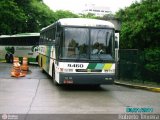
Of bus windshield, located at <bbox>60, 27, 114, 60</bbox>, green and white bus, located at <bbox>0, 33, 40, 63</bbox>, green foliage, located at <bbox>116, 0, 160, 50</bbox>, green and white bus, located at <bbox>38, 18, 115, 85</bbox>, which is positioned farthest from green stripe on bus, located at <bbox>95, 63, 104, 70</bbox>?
green and white bus, located at <bbox>0, 33, 40, 63</bbox>

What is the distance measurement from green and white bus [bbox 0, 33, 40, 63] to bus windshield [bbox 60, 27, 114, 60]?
1852cm

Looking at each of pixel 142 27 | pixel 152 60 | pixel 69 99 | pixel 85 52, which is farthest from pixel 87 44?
pixel 142 27

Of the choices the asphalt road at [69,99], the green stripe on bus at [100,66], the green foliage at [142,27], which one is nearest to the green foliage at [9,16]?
the green foliage at [142,27]

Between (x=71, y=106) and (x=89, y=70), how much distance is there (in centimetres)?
433

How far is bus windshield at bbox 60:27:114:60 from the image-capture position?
16891mm

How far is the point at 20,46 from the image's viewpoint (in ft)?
123

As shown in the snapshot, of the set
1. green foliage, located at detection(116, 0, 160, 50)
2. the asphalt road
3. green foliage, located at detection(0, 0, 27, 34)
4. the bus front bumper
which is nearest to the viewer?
the asphalt road

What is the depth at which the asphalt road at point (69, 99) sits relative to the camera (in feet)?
39.3

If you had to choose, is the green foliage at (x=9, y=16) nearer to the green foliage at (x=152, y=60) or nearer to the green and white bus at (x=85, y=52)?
the green foliage at (x=152, y=60)

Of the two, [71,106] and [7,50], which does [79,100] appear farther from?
[7,50]

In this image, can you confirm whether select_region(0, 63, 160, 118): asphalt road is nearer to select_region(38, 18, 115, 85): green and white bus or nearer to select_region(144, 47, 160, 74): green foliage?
select_region(38, 18, 115, 85): green and white bus

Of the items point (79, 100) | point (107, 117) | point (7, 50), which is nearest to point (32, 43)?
point (7, 50)

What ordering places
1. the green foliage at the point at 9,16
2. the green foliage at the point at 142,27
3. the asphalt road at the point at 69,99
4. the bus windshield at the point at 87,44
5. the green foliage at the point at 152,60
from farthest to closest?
the green foliage at the point at 9,16, the green foliage at the point at 142,27, the green foliage at the point at 152,60, the bus windshield at the point at 87,44, the asphalt road at the point at 69,99

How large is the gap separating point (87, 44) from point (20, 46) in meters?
21.2
